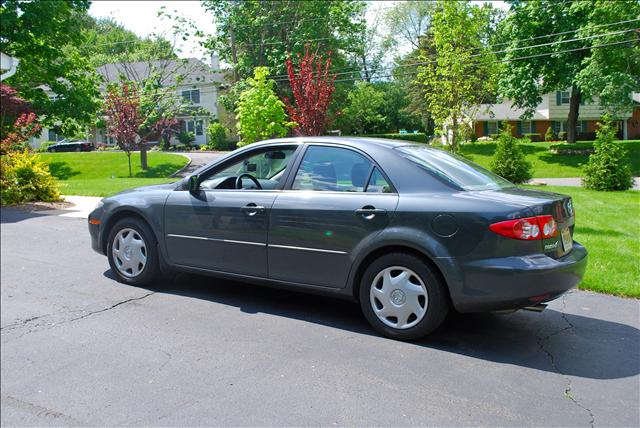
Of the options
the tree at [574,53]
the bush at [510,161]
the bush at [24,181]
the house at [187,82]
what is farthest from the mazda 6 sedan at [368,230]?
the tree at [574,53]

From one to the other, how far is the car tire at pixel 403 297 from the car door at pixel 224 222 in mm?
1080

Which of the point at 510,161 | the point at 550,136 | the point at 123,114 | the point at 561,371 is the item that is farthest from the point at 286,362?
the point at 550,136

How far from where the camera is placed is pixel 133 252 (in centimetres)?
593

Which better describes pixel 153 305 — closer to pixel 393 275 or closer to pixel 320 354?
pixel 320 354

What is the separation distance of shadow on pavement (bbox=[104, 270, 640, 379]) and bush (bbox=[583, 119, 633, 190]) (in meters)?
14.2

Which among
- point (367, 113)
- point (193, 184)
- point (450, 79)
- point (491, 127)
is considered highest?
point (367, 113)

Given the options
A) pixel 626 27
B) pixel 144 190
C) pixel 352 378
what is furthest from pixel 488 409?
pixel 626 27

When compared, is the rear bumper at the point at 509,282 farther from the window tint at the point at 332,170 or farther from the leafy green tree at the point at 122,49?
the leafy green tree at the point at 122,49

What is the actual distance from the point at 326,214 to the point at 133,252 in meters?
2.38

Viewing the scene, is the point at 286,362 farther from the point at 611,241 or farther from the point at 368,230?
the point at 611,241

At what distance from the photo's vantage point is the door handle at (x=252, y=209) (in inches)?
201

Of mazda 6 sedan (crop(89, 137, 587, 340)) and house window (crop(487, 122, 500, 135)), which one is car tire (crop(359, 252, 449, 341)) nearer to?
mazda 6 sedan (crop(89, 137, 587, 340))

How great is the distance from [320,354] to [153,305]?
1945mm

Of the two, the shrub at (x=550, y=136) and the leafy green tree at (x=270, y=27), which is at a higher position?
the leafy green tree at (x=270, y=27)
